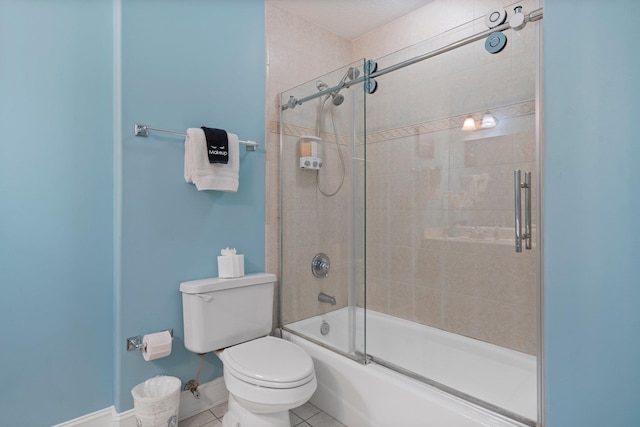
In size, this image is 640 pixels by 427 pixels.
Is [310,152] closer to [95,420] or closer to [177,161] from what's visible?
[177,161]

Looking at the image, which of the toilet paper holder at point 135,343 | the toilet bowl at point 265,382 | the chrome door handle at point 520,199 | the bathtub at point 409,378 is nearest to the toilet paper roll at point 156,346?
the toilet paper holder at point 135,343

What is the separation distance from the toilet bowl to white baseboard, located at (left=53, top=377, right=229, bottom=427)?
26cm

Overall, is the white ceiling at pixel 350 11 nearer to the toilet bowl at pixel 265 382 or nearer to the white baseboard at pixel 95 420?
the toilet bowl at pixel 265 382

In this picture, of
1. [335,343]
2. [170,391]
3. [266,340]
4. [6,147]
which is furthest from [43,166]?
[335,343]

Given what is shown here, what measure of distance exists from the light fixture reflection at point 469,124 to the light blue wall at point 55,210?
1.88m

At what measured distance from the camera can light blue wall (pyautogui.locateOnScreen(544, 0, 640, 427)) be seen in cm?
83

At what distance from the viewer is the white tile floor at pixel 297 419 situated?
173 centimetres

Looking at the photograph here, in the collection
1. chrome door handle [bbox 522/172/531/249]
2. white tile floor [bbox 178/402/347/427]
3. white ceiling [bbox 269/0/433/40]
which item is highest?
white ceiling [bbox 269/0/433/40]

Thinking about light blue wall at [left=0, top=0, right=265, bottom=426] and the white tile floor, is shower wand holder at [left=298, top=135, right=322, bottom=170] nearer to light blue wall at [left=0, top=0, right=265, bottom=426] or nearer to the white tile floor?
light blue wall at [left=0, top=0, right=265, bottom=426]

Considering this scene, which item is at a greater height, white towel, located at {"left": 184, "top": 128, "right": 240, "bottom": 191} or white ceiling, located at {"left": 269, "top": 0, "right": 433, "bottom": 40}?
white ceiling, located at {"left": 269, "top": 0, "right": 433, "bottom": 40}

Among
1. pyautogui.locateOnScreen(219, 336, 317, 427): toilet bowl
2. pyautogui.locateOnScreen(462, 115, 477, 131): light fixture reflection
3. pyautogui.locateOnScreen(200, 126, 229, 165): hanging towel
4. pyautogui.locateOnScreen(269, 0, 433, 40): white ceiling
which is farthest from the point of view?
pyautogui.locateOnScreen(269, 0, 433, 40): white ceiling

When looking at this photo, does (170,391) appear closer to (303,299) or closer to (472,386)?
(303,299)

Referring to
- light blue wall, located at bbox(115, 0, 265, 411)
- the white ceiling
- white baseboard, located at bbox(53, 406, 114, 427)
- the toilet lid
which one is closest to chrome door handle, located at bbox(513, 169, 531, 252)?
the toilet lid

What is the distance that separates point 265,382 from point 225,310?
524 mm
